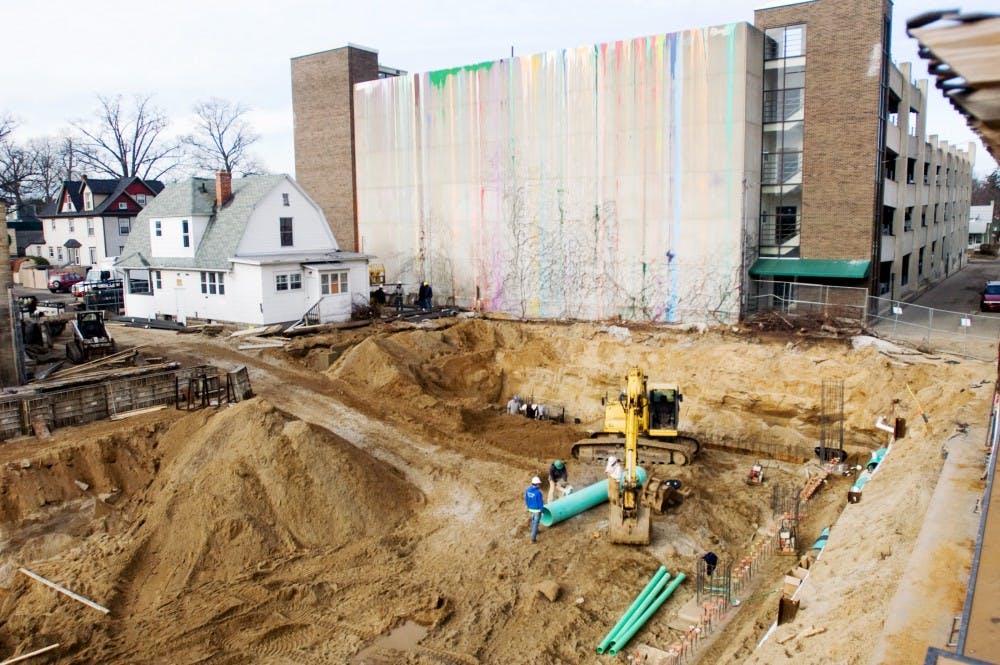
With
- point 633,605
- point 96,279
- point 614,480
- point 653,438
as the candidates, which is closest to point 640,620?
point 633,605

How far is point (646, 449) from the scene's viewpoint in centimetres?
2422

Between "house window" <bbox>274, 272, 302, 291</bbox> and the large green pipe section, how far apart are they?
62.0ft

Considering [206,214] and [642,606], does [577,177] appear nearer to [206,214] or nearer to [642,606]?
[206,214]

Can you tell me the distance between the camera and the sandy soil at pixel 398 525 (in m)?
14.5

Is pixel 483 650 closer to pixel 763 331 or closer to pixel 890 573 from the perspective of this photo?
pixel 890 573

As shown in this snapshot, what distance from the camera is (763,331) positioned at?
32.4 meters

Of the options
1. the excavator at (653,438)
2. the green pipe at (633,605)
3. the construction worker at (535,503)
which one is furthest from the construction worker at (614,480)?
the excavator at (653,438)

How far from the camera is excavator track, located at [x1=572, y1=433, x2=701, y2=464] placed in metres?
23.6

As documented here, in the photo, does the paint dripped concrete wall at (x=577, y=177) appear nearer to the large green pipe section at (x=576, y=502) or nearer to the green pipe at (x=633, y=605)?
the large green pipe section at (x=576, y=502)

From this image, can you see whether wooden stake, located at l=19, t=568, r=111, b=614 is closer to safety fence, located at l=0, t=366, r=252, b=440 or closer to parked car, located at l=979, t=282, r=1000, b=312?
safety fence, located at l=0, t=366, r=252, b=440

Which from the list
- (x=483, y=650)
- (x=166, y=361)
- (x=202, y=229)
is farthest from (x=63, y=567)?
Result: (x=202, y=229)

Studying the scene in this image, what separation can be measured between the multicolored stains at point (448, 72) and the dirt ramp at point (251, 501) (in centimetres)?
2393

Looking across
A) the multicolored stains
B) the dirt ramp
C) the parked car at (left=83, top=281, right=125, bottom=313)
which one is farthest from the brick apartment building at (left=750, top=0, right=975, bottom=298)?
the parked car at (left=83, top=281, right=125, bottom=313)

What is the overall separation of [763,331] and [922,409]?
8458mm
